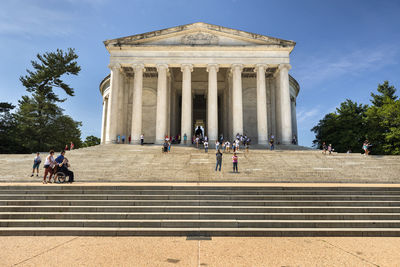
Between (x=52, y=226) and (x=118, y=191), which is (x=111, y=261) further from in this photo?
(x=118, y=191)

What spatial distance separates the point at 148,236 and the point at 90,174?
9883mm

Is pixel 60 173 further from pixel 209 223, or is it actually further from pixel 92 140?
pixel 92 140

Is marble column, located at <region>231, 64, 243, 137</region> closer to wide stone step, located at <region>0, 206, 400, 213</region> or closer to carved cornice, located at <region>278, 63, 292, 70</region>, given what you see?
carved cornice, located at <region>278, 63, 292, 70</region>

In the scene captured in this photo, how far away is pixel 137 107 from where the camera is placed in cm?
3341

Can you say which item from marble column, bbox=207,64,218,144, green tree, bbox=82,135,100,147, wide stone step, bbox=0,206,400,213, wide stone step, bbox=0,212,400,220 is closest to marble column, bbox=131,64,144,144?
marble column, bbox=207,64,218,144

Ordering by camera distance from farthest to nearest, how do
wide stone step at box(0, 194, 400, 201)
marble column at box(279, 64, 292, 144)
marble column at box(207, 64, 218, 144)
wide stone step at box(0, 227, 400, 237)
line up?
marble column at box(279, 64, 292, 144)
marble column at box(207, 64, 218, 144)
wide stone step at box(0, 194, 400, 201)
wide stone step at box(0, 227, 400, 237)

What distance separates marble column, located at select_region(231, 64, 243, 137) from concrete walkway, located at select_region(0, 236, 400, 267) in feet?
84.4

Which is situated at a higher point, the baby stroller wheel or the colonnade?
the colonnade

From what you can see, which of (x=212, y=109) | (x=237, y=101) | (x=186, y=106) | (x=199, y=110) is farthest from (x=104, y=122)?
(x=237, y=101)

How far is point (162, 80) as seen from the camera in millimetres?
33938

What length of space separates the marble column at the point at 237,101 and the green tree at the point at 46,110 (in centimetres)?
2876

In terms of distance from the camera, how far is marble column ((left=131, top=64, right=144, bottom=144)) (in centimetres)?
3278

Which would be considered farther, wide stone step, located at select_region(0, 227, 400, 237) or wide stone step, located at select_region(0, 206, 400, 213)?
wide stone step, located at select_region(0, 206, 400, 213)

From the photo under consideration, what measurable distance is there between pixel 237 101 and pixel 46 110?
1258 inches
